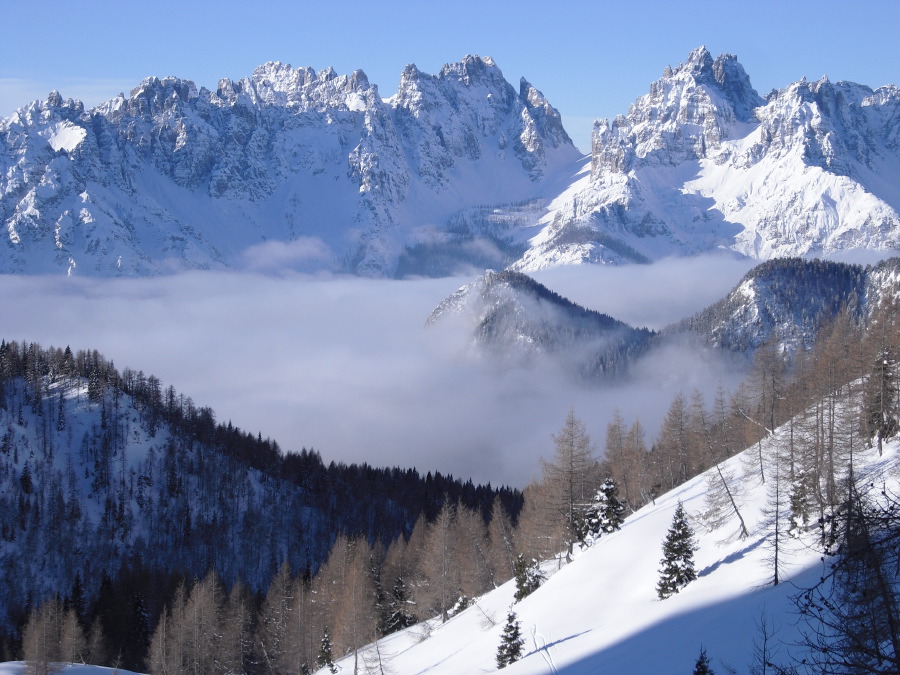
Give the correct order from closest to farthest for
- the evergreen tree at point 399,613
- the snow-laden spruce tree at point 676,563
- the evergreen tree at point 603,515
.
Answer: the snow-laden spruce tree at point 676,563
the evergreen tree at point 603,515
the evergreen tree at point 399,613

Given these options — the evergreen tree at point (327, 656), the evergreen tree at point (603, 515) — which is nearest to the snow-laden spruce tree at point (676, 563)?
the evergreen tree at point (603, 515)

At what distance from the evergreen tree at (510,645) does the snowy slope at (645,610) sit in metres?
0.92

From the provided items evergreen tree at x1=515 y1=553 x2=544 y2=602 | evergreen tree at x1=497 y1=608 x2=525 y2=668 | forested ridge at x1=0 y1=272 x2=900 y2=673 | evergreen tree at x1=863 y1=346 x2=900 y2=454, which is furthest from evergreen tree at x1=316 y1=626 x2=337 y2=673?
evergreen tree at x1=863 y1=346 x2=900 y2=454

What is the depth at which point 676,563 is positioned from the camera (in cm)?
4625

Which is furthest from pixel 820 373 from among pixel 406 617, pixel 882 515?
pixel 882 515

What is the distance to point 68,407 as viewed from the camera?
151 metres

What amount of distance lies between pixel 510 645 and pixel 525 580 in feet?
49.4

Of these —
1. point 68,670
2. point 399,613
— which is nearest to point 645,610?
point 399,613

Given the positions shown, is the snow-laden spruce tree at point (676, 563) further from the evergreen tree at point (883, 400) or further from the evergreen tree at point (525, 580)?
the evergreen tree at point (525, 580)

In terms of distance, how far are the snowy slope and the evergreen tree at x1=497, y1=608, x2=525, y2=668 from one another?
3.01 feet

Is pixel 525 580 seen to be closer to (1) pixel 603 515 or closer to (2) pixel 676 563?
(1) pixel 603 515

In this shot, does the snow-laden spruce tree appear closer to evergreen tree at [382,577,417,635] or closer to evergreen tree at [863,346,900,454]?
evergreen tree at [863,346,900,454]

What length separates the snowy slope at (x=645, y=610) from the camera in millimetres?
33875

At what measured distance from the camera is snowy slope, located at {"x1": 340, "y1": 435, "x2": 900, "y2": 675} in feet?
111
